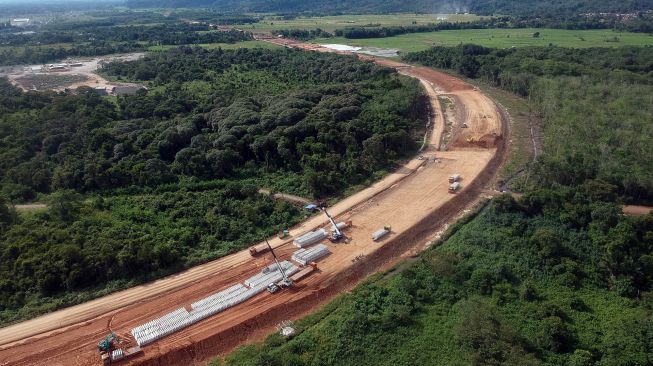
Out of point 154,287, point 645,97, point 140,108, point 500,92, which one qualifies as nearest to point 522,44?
point 500,92

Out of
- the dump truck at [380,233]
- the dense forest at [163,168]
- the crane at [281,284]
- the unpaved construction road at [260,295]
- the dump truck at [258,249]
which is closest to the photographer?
the unpaved construction road at [260,295]

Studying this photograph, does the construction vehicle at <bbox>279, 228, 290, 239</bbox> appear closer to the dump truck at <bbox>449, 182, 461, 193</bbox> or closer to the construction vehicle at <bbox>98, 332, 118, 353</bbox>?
the construction vehicle at <bbox>98, 332, 118, 353</bbox>

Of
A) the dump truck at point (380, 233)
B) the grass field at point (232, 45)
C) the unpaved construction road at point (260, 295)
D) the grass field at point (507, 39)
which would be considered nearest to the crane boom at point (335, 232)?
the unpaved construction road at point (260, 295)

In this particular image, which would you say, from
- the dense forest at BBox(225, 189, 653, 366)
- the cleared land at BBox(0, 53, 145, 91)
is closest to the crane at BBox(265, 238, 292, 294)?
the dense forest at BBox(225, 189, 653, 366)

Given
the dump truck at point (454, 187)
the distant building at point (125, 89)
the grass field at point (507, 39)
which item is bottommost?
the distant building at point (125, 89)

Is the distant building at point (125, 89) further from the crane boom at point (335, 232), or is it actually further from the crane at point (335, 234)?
the crane at point (335, 234)

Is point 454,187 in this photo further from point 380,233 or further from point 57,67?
point 57,67

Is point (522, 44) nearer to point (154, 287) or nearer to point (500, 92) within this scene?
point (500, 92)

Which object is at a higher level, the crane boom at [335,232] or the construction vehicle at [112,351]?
the crane boom at [335,232]
